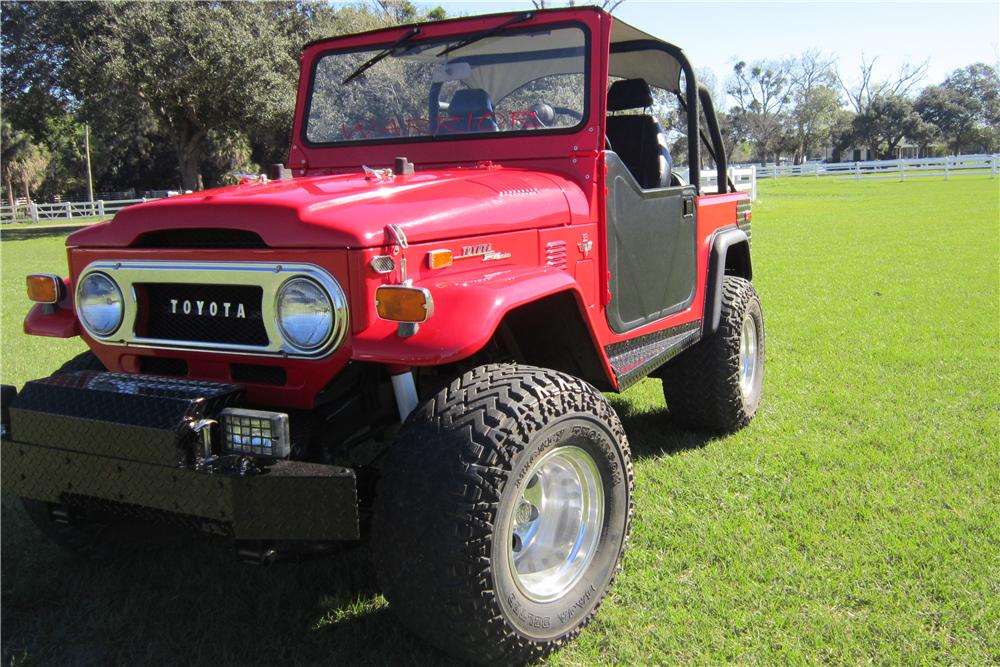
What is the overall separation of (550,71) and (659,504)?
2026mm

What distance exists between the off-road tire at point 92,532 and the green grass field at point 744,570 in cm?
9

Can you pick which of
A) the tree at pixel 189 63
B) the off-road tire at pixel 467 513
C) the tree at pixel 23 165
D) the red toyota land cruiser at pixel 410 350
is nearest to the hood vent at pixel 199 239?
the red toyota land cruiser at pixel 410 350

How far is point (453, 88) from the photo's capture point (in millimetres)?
3895

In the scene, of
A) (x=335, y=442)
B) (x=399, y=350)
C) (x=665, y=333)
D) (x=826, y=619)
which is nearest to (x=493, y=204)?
(x=399, y=350)

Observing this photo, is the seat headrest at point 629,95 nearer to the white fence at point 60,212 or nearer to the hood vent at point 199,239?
the hood vent at point 199,239

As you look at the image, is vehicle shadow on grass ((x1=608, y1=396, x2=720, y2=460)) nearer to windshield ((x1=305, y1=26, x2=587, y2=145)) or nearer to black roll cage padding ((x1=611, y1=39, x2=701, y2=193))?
black roll cage padding ((x1=611, y1=39, x2=701, y2=193))

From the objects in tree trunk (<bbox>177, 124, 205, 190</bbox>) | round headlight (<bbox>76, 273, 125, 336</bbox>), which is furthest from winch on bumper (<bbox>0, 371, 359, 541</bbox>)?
tree trunk (<bbox>177, 124, 205, 190</bbox>)

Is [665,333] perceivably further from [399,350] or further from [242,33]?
[242,33]

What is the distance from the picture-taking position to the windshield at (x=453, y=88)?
3639 mm

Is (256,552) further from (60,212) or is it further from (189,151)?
(60,212)

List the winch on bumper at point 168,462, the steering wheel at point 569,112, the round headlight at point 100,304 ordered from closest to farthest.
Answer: the winch on bumper at point 168,462
the round headlight at point 100,304
the steering wheel at point 569,112

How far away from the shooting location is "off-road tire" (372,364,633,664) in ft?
7.52

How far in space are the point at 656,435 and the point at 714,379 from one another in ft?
1.68

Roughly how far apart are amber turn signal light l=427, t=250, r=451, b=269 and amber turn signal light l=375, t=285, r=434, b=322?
0.79 feet
